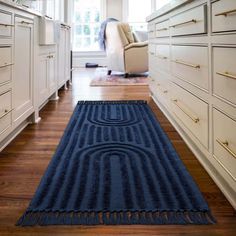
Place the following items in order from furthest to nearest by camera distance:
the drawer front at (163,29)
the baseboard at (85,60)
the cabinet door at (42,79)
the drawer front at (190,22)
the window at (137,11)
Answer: the baseboard at (85,60) < the window at (137,11) < the cabinet door at (42,79) < the drawer front at (163,29) < the drawer front at (190,22)

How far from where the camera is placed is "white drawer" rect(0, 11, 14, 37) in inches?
62.5

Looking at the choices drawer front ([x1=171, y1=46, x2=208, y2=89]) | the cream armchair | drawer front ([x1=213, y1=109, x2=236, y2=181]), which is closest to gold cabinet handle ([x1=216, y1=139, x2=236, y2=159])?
drawer front ([x1=213, y1=109, x2=236, y2=181])

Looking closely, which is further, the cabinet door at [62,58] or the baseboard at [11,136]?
the cabinet door at [62,58]

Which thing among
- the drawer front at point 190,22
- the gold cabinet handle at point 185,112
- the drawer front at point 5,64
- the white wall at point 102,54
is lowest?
the gold cabinet handle at point 185,112

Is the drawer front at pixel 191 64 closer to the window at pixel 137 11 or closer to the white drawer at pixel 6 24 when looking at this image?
the white drawer at pixel 6 24

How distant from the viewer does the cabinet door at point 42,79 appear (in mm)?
2557

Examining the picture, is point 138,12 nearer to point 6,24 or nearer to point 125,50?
point 125,50

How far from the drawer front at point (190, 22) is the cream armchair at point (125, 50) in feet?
9.52

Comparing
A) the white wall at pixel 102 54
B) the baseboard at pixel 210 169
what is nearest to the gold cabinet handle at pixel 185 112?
the baseboard at pixel 210 169

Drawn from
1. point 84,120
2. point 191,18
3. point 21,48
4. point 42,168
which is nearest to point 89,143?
point 42,168

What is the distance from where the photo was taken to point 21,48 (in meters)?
1.98

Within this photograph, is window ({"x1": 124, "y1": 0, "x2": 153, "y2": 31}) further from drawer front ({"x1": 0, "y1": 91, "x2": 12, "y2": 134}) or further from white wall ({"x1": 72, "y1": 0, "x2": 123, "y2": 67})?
drawer front ({"x1": 0, "y1": 91, "x2": 12, "y2": 134})

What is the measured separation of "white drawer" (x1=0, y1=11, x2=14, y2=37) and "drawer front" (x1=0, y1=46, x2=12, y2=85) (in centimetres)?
8

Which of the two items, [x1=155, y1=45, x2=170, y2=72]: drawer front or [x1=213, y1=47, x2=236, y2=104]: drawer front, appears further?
[x1=155, y1=45, x2=170, y2=72]: drawer front
